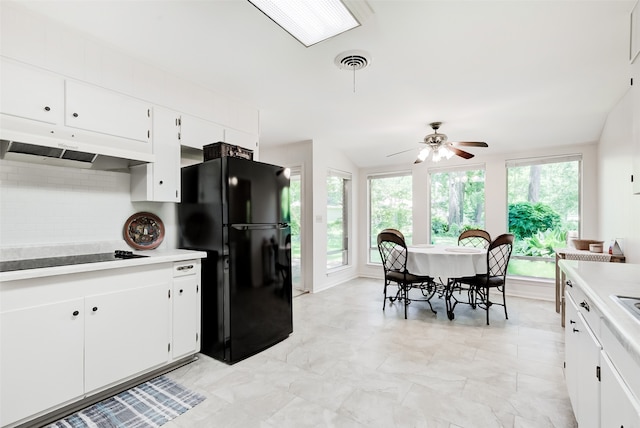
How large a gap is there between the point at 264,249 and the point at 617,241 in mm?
3469

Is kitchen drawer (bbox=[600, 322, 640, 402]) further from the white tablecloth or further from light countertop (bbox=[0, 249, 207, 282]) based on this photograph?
light countertop (bbox=[0, 249, 207, 282])

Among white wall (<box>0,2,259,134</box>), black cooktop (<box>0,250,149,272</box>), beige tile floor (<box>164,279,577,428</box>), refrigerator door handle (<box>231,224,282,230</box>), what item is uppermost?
white wall (<box>0,2,259,134</box>)

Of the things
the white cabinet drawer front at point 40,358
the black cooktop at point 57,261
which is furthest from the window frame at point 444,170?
the white cabinet drawer front at point 40,358

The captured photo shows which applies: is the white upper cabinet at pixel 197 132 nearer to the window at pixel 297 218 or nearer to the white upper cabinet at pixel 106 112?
the white upper cabinet at pixel 106 112

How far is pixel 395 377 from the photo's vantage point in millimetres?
2242

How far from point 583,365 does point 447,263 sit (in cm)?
203

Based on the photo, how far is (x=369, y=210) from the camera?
19.7 ft

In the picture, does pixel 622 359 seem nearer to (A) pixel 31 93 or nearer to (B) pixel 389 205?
(A) pixel 31 93

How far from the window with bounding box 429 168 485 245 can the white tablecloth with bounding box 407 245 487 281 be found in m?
1.45

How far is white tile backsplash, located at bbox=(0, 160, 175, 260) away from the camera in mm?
1976

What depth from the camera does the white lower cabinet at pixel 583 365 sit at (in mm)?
1208

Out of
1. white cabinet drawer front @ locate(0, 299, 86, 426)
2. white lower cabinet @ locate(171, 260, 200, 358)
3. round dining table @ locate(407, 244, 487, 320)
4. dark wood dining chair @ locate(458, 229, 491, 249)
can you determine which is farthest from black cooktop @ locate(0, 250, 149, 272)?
dark wood dining chair @ locate(458, 229, 491, 249)

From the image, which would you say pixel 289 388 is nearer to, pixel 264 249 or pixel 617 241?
pixel 264 249

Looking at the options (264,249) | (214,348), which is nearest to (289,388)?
(214,348)
